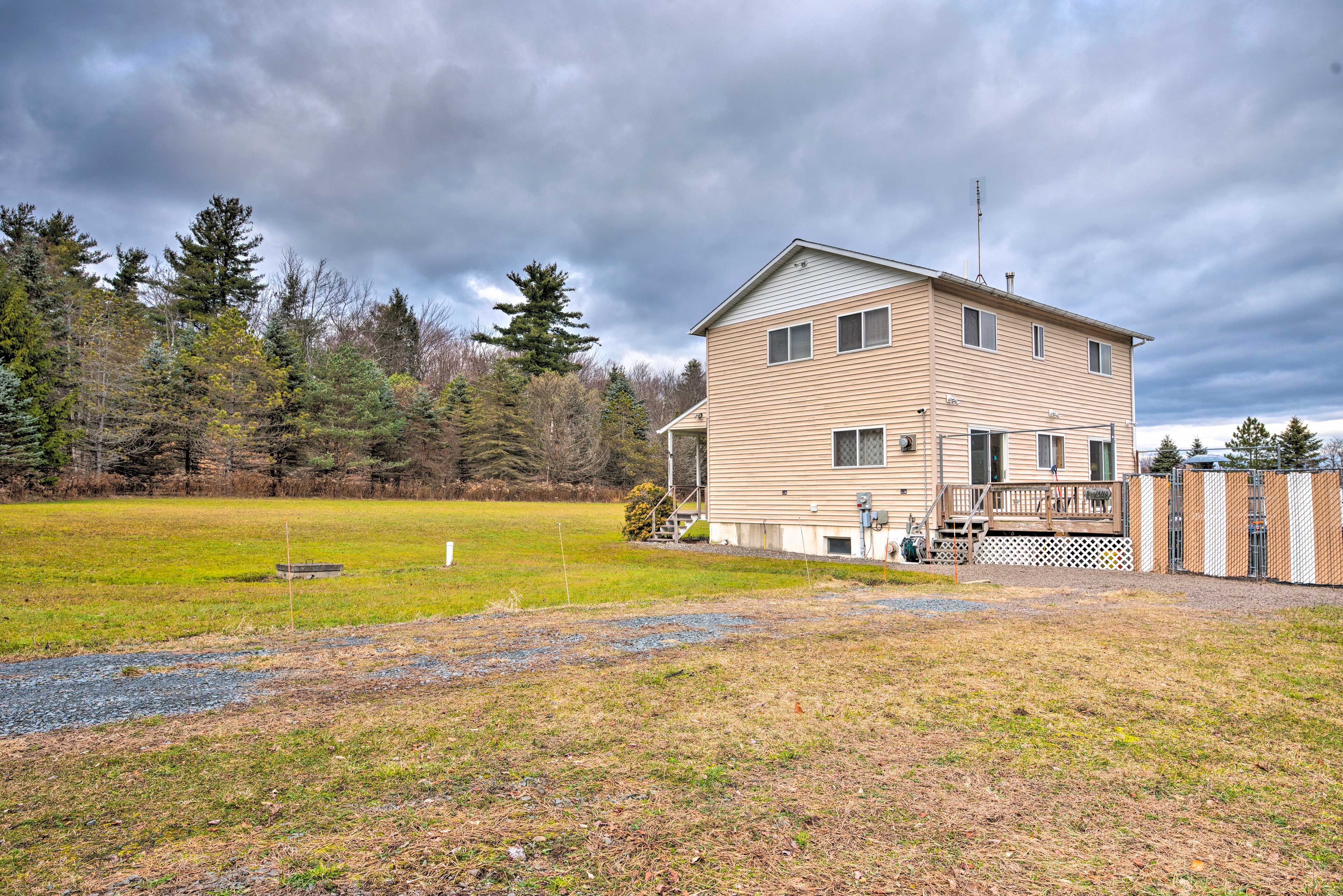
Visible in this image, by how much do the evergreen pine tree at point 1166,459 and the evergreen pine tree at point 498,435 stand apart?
33.4 metres

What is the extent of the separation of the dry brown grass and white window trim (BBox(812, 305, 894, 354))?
445 inches

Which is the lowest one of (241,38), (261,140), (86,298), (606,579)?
(606,579)

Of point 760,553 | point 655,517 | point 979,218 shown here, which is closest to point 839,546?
point 760,553

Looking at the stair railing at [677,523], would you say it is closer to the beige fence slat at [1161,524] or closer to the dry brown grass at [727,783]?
the beige fence slat at [1161,524]

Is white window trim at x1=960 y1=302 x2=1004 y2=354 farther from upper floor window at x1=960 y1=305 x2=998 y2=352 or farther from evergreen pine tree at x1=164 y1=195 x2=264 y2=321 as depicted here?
evergreen pine tree at x1=164 y1=195 x2=264 y2=321

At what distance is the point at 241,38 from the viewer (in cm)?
1880

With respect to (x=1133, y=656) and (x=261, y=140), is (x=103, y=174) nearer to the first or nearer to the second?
(x=261, y=140)

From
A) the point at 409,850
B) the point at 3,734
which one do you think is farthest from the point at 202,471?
the point at 409,850

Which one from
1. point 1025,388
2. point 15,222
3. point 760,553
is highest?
point 15,222

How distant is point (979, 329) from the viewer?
647 inches

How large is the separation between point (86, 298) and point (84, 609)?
115 feet

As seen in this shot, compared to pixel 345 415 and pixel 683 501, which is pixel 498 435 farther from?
pixel 683 501

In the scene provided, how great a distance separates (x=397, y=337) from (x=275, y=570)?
45.4 meters

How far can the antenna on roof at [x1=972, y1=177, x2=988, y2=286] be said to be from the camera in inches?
715
